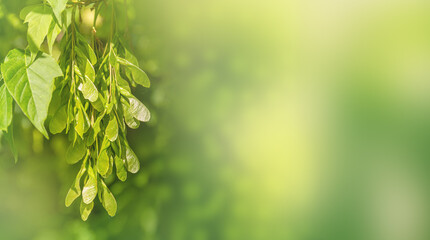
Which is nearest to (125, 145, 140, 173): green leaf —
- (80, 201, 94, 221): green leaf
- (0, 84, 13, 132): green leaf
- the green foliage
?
the green foliage

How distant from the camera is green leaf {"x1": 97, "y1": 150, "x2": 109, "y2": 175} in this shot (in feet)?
2.99

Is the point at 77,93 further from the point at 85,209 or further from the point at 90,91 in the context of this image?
the point at 85,209

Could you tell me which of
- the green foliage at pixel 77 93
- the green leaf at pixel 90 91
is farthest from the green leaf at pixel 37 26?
the green leaf at pixel 90 91

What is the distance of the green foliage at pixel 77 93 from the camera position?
840 millimetres

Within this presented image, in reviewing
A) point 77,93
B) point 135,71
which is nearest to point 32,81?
point 77,93

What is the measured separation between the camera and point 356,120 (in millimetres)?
934

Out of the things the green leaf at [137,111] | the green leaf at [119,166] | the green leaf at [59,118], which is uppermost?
the green leaf at [137,111]

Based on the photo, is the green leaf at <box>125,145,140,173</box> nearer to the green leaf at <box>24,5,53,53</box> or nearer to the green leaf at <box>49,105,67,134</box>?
the green leaf at <box>49,105,67,134</box>

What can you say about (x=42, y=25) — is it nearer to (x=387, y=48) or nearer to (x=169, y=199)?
(x=169, y=199)

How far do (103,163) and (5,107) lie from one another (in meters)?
0.22

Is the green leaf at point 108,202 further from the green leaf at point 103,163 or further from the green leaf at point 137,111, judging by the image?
the green leaf at point 137,111

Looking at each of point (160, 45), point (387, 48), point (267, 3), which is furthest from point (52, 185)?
point (387, 48)

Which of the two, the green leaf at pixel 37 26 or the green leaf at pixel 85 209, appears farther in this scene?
the green leaf at pixel 85 209

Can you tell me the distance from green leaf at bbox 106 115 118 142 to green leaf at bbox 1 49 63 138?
0.42 feet
